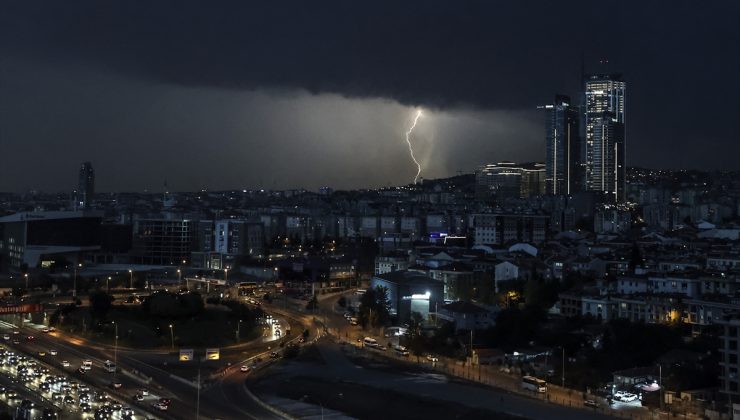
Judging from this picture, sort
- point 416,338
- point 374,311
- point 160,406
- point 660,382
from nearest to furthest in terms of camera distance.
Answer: point 160,406 < point 660,382 < point 416,338 < point 374,311

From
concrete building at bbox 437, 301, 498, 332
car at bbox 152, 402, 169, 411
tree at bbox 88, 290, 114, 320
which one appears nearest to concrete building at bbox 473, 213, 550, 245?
concrete building at bbox 437, 301, 498, 332

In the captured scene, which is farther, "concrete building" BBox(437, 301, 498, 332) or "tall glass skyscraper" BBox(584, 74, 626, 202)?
"tall glass skyscraper" BBox(584, 74, 626, 202)

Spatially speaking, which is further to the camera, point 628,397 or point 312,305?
point 312,305

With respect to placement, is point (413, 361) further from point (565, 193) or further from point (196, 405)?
point (565, 193)

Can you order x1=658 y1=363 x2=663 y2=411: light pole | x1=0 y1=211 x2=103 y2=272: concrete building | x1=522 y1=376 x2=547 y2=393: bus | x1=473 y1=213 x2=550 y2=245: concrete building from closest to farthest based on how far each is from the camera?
x1=658 y1=363 x2=663 y2=411: light pole, x1=522 y1=376 x2=547 y2=393: bus, x1=0 y1=211 x2=103 y2=272: concrete building, x1=473 y1=213 x2=550 y2=245: concrete building

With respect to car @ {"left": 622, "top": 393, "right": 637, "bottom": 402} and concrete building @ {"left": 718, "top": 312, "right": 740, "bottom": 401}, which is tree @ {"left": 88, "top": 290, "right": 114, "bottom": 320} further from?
concrete building @ {"left": 718, "top": 312, "right": 740, "bottom": 401}

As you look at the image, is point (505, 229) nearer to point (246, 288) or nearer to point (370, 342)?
point (246, 288)

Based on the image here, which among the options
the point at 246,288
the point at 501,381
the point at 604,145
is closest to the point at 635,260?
the point at 501,381
